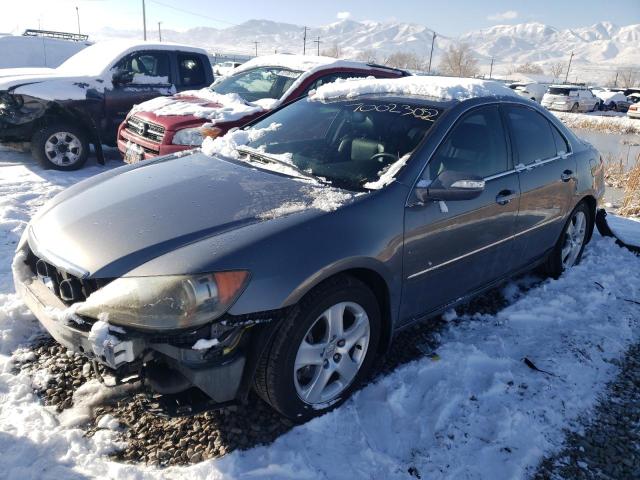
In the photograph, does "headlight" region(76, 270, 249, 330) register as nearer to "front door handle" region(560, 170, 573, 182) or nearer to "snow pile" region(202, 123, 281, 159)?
"snow pile" region(202, 123, 281, 159)

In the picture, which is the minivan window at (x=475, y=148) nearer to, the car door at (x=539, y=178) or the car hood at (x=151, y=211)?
the car door at (x=539, y=178)

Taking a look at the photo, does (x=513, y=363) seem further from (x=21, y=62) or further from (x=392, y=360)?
(x=21, y=62)

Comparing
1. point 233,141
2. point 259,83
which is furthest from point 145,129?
point 233,141

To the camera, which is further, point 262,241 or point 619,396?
point 619,396

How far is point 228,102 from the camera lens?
21.8 feet

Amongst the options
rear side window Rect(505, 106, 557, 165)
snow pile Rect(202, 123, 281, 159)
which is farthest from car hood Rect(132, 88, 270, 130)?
rear side window Rect(505, 106, 557, 165)

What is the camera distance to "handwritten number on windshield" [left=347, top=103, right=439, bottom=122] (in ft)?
10.3

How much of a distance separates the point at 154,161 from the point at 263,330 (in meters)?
1.82

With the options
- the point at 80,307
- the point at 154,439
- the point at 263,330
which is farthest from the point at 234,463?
the point at 80,307

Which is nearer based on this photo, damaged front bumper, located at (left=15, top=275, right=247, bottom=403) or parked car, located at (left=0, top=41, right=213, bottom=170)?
damaged front bumper, located at (left=15, top=275, right=247, bottom=403)

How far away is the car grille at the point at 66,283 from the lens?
2178 millimetres

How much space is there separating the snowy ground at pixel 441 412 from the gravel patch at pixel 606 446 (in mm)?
59

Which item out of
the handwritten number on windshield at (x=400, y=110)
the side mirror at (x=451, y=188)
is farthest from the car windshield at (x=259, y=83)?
the side mirror at (x=451, y=188)

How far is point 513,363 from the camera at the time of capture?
3.15 m
